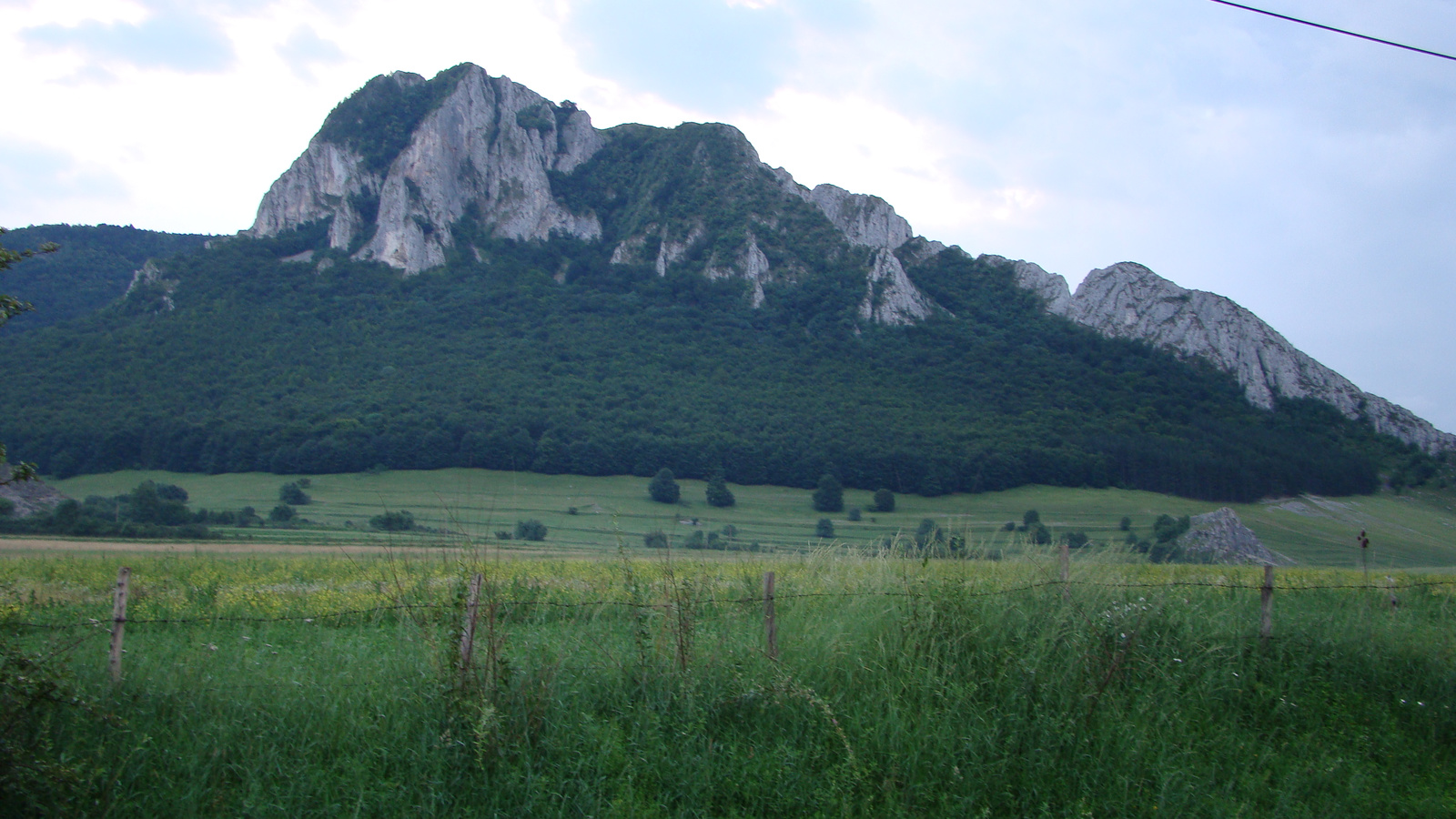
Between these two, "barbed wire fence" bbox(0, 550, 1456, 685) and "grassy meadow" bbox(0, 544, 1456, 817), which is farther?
"barbed wire fence" bbox(0, 550, 1456, 685)

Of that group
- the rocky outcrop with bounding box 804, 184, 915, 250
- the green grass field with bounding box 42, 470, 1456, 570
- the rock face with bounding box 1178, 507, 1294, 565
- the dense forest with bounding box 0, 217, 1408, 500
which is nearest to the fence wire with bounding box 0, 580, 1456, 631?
the green grass field with bounding box 42, 470, 1456, 570

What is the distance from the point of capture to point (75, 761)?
4.14 meters

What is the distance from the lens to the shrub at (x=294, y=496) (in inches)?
1249

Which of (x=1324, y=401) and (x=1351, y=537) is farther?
(x=1324, y=401)

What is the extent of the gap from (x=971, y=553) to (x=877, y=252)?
219 feet

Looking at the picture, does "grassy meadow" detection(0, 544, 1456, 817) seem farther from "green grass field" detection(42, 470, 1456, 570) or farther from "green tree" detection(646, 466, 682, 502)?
"green tree" detection(646, 466, 682, 502)

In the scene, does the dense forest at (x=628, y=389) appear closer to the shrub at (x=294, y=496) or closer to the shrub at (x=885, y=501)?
the shrub at (x=885, y=501)

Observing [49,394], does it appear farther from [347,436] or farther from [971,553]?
[971,553]

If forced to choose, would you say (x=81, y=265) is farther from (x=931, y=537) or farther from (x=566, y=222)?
(x=931, y=537)

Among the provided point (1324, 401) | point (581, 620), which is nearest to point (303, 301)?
point (581, 620)

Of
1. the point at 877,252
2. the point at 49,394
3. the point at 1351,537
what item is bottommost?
the point at 1351,537

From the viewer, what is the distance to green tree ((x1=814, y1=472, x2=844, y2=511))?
30.2m

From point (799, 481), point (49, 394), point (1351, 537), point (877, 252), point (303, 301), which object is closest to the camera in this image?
point (1351, 537)

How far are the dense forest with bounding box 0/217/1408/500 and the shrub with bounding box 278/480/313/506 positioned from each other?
413cm
